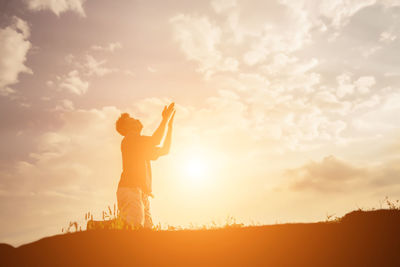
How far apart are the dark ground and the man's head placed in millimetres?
2802

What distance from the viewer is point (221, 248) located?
594cm

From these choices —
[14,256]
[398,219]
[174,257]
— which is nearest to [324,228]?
[398,219]

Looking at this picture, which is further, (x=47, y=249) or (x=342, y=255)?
(x=342, y=255)

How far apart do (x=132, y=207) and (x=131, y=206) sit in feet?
0.10

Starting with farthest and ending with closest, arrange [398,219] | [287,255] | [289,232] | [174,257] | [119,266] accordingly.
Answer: [398,219]
[289,232]
[287,255]
[174,257]
[119,266]

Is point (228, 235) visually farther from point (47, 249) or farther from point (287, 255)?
point (47, 249)

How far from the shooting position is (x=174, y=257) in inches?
220

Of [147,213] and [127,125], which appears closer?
[147,213]

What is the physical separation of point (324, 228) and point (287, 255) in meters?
1.34

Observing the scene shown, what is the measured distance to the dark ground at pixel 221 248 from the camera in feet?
17.6

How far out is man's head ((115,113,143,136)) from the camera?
809 cm

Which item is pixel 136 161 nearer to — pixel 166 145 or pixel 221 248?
pixel 166 145

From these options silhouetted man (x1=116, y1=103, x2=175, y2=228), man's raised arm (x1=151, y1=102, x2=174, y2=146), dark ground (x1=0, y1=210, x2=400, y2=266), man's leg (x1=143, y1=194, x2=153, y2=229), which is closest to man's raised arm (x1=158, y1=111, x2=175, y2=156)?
silhouetted man (x1=116, y1=103, x2=175, y2=228)

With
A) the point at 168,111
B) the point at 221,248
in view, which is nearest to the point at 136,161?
the point at 168,111
